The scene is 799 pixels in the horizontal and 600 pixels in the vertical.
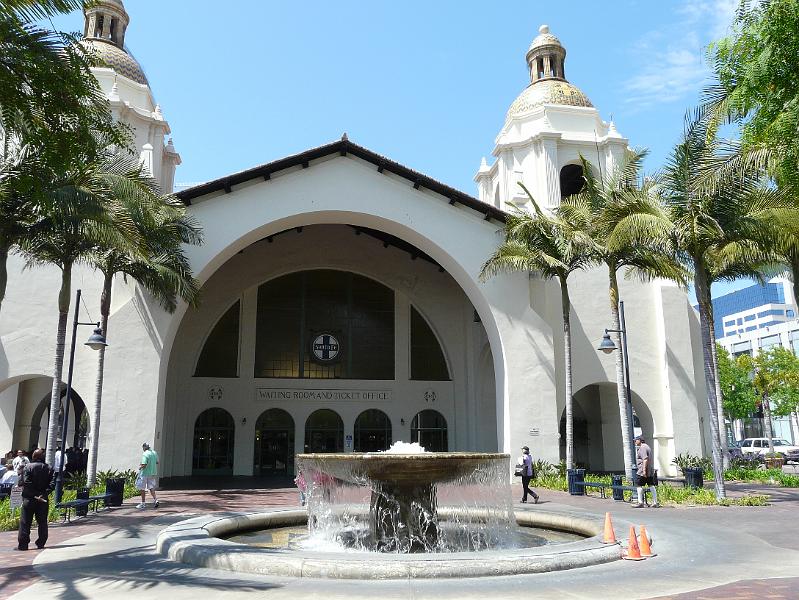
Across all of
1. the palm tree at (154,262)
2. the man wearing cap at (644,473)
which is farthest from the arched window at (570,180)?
the palm tree at (154,262)

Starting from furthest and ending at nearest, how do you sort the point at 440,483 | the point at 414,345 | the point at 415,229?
the point at 414,345 → the point at 415,229 → the point at 440,483

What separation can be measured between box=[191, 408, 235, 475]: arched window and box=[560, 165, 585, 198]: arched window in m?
19.3

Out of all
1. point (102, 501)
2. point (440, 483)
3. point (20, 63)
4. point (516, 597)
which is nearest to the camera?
point (516, 597)

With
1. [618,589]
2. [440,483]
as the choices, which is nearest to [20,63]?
[440,483]

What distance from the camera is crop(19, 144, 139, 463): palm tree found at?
11289 millimetres

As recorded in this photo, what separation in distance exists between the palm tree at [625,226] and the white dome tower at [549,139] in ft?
30.2

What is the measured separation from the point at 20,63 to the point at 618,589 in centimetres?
974

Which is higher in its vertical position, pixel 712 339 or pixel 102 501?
pixel 712 339

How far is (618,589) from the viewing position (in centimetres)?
685

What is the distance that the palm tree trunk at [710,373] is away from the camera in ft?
52.8

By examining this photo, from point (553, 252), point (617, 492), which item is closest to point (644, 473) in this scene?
point (617, 492)

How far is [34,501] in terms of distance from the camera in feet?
32.4

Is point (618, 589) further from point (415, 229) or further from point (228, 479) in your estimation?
point (228, 479)

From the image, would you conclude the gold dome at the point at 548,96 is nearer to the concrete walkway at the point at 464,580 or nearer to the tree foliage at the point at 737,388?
the concrete walkway at the point at 464,580
